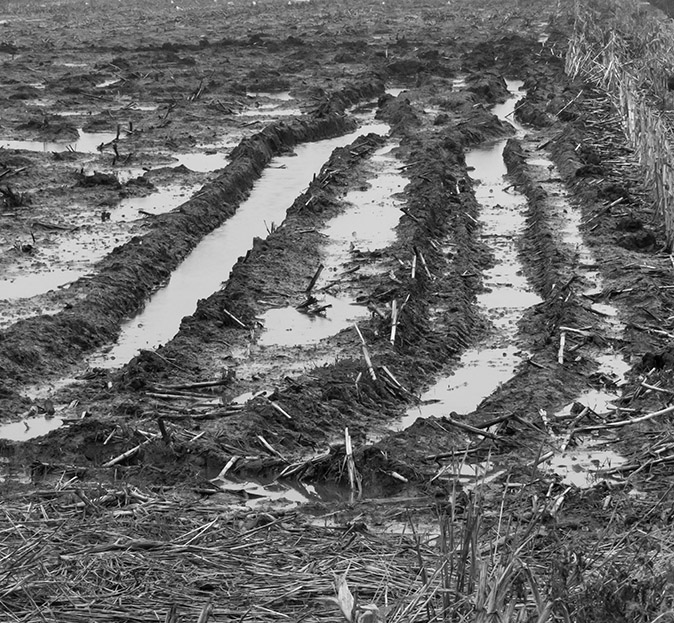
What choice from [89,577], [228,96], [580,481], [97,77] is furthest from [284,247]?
[97,77]

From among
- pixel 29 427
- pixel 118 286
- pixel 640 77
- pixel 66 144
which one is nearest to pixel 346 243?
pixel 118 286

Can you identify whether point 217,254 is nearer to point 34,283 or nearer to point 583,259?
point 34,283

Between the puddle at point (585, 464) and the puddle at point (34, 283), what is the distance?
4.86 metres

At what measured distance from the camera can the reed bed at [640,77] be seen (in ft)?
37.8

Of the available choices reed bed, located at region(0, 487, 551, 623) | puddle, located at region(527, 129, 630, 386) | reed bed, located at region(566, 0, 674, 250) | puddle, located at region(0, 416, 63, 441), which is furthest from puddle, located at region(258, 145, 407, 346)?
reed bed, located at region(0, 487, 551, 623)

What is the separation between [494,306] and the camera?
9.40m

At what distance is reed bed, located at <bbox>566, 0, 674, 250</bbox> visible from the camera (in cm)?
1151

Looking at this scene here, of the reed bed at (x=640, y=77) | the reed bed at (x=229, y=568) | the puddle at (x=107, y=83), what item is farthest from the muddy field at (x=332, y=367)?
the puddle at (x=107, y=83)

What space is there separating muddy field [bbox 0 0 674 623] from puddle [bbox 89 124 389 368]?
4 centimetres

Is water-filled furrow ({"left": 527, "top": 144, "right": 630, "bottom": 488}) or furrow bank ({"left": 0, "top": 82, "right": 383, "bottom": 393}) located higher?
furrow bank ({"left": 0, "top": 82, "right": 383, "bottom": 393})

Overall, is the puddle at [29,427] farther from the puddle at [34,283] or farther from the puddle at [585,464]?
the puddle at [585,464]

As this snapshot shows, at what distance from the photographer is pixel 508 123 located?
17.6 metres

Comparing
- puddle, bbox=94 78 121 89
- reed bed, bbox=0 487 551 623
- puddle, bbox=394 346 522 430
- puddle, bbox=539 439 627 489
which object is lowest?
puddle, bbox=394 346 522 430

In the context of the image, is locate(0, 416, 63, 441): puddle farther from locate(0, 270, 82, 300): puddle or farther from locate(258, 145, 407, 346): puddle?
locate(0, 270, 82, 300): puddle
